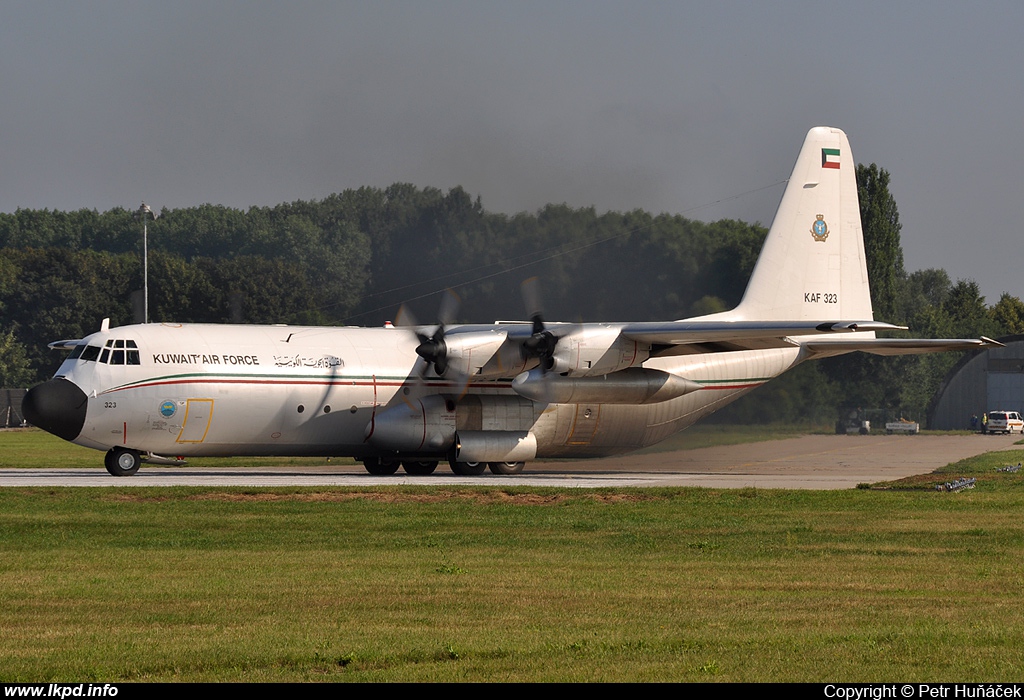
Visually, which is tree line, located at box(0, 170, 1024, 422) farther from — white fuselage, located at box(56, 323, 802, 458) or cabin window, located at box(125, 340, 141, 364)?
cabin window, located at box(125, 340, 141, 364)

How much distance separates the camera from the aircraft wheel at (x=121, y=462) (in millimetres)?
27906

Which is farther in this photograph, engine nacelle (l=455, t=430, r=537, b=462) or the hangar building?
the hangar building

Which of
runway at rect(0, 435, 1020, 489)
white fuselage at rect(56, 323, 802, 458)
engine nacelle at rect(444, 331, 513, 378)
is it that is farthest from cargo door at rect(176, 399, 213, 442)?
engine nacelle at rect(444, 331, 513, 378)

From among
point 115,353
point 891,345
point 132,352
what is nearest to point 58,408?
point 115,353

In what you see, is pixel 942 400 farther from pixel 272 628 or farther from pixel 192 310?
pixel 272 628

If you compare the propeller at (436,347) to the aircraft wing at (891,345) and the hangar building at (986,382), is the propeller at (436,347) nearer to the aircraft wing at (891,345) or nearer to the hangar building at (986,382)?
the aircraft wing at (891,345)

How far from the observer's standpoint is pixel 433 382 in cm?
3047

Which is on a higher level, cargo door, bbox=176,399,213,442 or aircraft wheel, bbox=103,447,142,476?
cargo door, bbox=176,399,213,442

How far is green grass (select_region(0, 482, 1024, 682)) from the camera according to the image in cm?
878

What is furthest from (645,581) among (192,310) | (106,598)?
(192,310)

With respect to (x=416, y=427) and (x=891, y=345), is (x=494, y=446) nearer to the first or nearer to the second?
(x=416, y=427)

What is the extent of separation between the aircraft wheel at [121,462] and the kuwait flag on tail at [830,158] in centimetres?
2172

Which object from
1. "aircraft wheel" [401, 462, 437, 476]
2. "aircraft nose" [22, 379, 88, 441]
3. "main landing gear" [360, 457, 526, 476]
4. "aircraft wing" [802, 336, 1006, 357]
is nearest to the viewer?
"aircraft nose" [22, 379, 88, 441]

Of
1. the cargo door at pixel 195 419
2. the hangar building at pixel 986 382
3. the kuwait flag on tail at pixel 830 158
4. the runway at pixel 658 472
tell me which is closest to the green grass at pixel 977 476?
the runway at pixel 658 472
